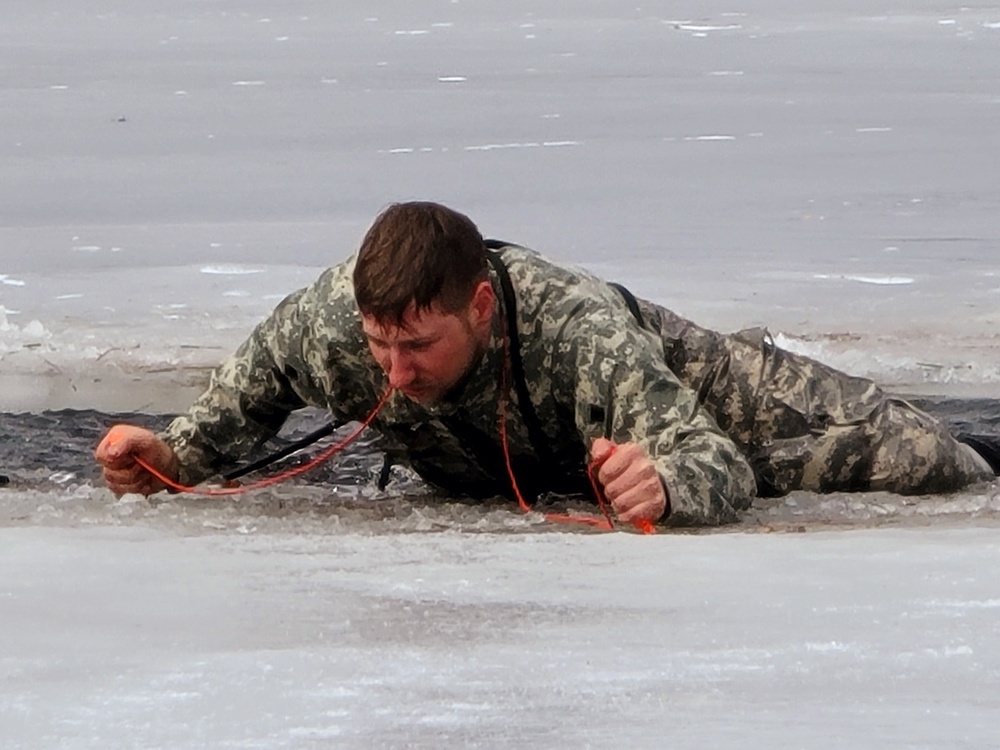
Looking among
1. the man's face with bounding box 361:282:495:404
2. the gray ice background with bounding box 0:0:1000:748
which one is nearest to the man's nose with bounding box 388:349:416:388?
the man's face with bounding box 361:282:495:404

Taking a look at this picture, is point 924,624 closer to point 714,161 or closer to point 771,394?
point 771,394

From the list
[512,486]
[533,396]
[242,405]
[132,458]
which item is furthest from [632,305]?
[132,458]

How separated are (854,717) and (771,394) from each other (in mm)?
1991

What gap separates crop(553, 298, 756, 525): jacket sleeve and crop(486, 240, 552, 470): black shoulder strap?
7 centimetres

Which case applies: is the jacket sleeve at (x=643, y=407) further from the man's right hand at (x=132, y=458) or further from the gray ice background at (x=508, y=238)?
the man's right hand at (x=132, y=458)

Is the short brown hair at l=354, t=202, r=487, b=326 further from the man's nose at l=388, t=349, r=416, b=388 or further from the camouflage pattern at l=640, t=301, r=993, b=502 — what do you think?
the camouflage pattern at l=640, t=301, r=993, b=502

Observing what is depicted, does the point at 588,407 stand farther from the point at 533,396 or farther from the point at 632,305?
the point at 632,305

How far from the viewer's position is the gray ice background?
2.14 metres

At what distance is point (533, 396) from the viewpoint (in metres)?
3.51

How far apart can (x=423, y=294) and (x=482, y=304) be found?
0.17 metres

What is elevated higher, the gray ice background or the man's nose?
the man's nose

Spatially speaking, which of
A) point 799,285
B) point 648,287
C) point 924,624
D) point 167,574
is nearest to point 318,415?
point 648,287

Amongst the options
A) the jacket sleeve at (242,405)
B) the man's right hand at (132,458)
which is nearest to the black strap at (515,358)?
the jacket sleeve at (242,405)

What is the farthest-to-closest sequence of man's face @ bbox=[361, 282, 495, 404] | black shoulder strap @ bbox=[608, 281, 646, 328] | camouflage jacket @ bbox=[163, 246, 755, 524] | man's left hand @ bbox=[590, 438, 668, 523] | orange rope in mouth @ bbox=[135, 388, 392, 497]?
1. black shoulder strap @ bbox=[608, 281, 646, 328]
2. orange rope in mouth @ bbox=[135, 388, 392, 497]
3. camouflage jacket @ bbox=[163, 246, 755, 524]
4. man's face @ bbox=[361, 282, 495, 404]
5. man's left hand @ bbox=[590, 438, 668, 523]
